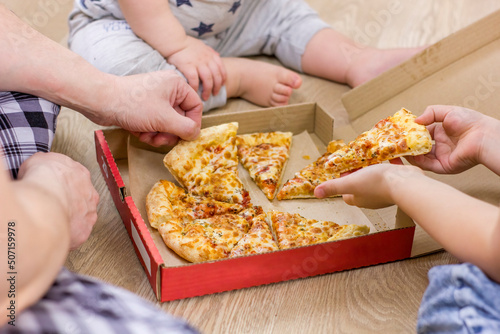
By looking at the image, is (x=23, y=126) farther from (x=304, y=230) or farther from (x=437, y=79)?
(x=437, y=79)

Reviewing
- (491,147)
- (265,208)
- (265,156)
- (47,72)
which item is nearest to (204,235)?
(265,208)

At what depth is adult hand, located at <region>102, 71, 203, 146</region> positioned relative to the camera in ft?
3.93

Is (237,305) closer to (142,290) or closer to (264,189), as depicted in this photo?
(142,290)

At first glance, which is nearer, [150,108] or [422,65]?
[150,108]

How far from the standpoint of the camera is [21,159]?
3.28 ft

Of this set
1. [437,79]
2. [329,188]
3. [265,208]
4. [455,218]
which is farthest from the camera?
[437,79]

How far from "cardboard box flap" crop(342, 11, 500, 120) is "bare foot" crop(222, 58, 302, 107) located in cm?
18

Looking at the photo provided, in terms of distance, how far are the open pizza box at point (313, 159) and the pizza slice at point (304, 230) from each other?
0.17 feet

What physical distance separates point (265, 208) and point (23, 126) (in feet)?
1.67

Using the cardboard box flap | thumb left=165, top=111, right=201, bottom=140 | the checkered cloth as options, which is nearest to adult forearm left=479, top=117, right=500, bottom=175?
the cardboard box flap

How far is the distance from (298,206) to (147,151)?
365mm

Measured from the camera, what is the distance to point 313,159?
1401 millimetres

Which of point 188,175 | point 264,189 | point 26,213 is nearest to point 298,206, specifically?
point 264,189

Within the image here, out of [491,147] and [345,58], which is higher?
[491,147]
